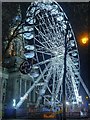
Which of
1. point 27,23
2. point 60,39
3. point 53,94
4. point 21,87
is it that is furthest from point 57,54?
point 27,23

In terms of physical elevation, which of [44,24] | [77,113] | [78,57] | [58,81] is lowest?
[77,113]

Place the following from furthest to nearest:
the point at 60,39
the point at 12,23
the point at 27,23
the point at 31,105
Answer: the point at 31,105 → the point at 60,39 → the point at 12,23 → the point at 27,23

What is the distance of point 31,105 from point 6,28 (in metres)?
16.6

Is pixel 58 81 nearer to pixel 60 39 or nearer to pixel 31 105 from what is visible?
pixel 60 39

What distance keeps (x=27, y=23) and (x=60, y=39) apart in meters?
13.6

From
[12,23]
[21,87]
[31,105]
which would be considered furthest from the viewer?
[21,87]

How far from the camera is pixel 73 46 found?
23.6m

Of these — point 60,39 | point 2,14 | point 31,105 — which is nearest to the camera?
point 2,14

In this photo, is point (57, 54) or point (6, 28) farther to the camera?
point (57, 54)

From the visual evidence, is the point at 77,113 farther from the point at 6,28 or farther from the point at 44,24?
the point at 6,28

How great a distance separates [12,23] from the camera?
12.0m

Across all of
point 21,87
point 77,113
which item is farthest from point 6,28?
point 21,87

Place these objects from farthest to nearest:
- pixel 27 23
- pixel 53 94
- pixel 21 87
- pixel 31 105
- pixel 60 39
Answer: pixel 21 87, pixel 31 105, pixel 53 94, pixel 60 39, pixel 27 23

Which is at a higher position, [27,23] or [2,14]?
[2,14]
